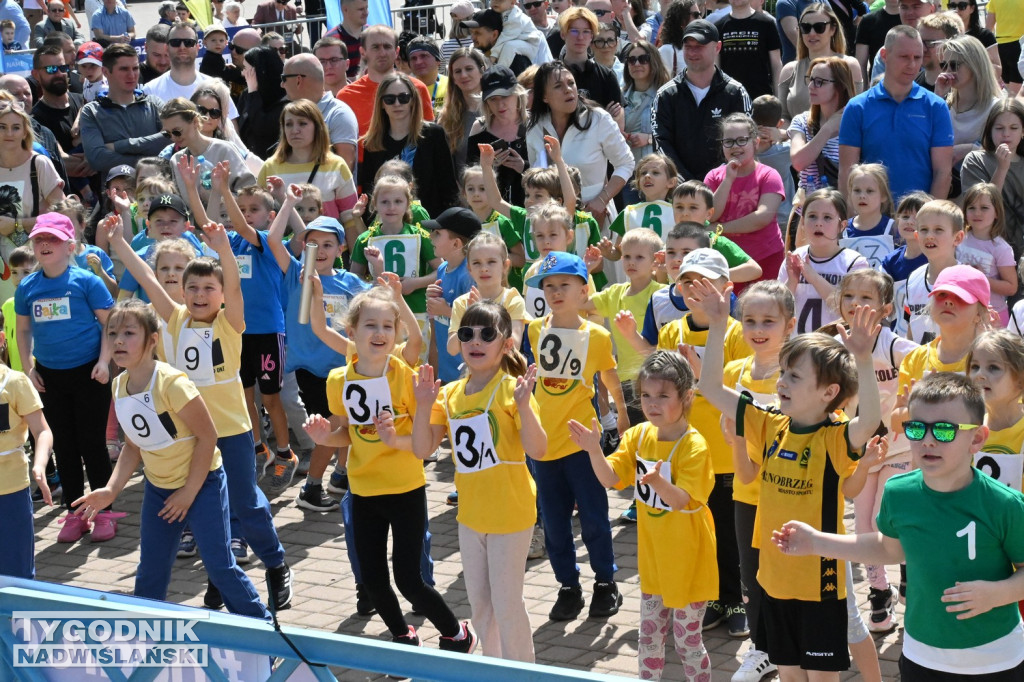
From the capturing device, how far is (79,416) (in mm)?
8172

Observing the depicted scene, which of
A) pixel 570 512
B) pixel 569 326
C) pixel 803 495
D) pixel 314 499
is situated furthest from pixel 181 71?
pixel 803 495

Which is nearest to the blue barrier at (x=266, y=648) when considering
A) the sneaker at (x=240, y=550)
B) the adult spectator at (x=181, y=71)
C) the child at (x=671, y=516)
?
the child at (x=671, y=516)

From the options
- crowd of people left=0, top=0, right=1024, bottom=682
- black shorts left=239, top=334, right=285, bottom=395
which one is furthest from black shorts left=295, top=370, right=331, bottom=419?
black shorts left=239, top=334, right=285, bottom=395

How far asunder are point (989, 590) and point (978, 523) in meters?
0.20

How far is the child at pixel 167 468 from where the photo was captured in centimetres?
591

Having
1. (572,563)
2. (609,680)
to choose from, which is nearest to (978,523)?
(609,680)

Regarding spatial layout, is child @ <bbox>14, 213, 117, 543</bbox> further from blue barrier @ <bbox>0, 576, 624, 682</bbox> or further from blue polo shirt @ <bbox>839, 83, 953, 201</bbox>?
blue polo shirt @ <bbox>839, 83, 953, 201</bbox>

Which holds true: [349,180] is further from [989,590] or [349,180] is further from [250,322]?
[989,590]

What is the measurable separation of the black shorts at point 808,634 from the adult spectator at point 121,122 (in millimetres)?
7703

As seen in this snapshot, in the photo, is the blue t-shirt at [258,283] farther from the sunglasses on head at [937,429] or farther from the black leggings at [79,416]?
the sunglasses on head at [937,429]

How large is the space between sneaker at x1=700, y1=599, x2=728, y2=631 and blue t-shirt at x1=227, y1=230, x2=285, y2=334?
3677 mm

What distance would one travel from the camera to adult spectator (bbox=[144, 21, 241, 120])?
11.4 metres

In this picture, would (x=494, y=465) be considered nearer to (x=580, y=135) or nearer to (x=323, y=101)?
(x=580, y=135)

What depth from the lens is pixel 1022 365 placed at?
4750 mm
